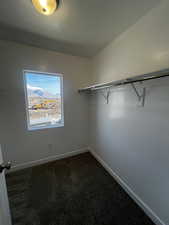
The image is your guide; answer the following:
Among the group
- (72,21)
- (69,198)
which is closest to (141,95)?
(72,21)

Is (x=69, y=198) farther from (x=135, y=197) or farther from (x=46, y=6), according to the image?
(x=46, y=6)

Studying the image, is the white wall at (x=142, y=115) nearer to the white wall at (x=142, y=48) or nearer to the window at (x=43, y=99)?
the white wall at (x=142, y=48)

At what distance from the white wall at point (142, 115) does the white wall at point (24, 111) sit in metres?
0.75

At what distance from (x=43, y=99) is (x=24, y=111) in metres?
0.45

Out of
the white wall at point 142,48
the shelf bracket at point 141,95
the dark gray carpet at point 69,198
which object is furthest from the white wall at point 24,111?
the shelf bracket at point 141,95

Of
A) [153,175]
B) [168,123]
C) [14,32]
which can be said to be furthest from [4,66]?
[153,175]

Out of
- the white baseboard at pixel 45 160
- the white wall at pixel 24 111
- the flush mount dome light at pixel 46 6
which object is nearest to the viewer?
the flush mount dome light at pixel 46 6

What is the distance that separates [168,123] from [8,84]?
2.44 meters

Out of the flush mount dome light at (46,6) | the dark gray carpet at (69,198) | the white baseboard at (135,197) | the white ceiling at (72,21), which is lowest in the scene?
the dark gray carpet at (69,198)

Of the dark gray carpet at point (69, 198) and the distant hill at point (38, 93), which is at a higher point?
the distant hill at point (38, 93)

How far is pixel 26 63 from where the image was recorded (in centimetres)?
197

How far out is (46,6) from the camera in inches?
43.4

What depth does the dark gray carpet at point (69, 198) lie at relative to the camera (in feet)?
4.24

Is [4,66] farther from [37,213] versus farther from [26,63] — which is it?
[37,213]
